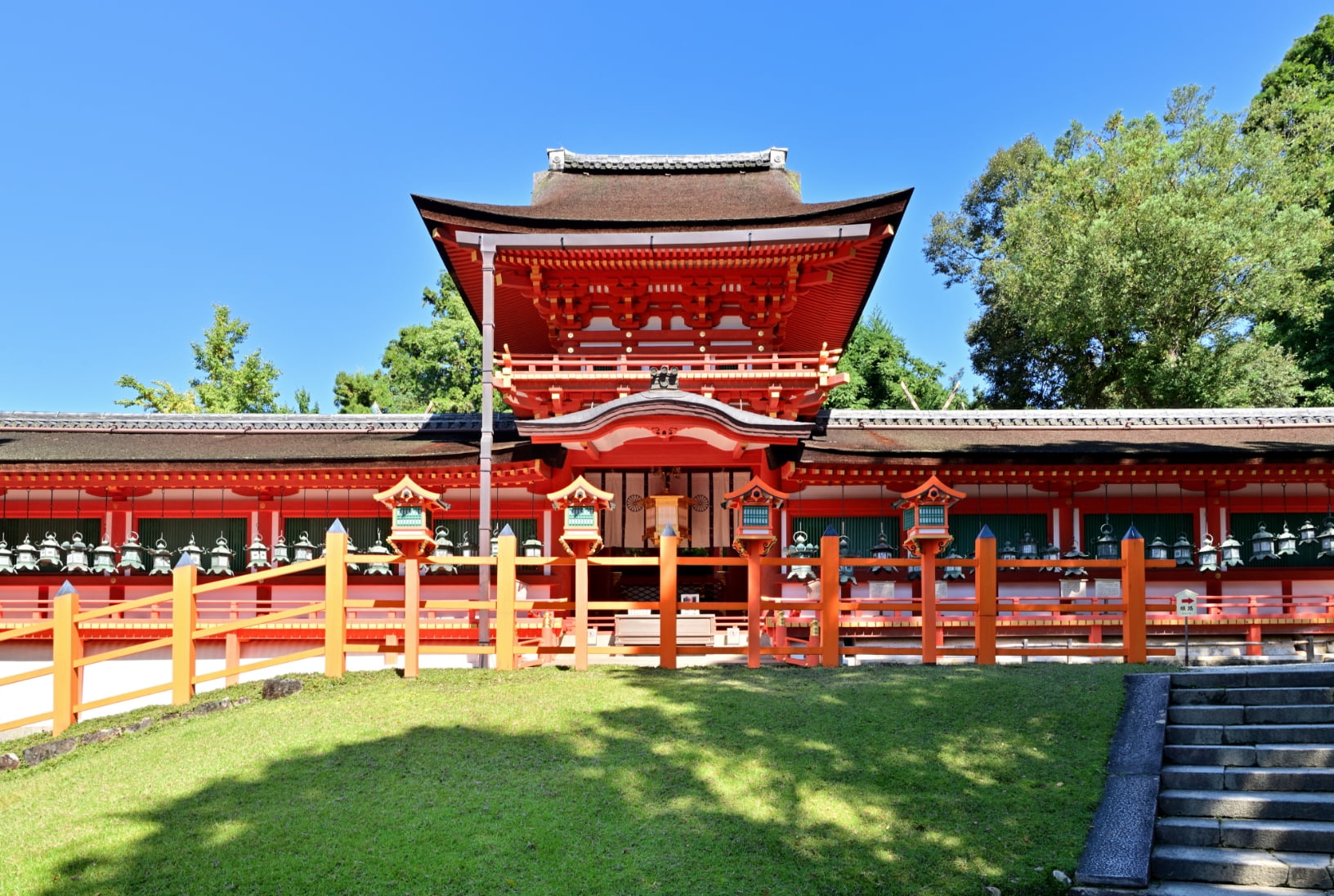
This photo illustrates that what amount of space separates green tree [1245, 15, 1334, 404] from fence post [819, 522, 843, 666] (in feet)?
74.1

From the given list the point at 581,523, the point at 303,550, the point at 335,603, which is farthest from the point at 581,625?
the point at 303,550

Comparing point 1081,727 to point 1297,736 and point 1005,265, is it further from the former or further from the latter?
point 1005,265

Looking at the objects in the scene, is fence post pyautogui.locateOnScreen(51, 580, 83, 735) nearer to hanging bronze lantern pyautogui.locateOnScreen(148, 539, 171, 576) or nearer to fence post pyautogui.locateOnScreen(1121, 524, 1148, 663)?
hanging bronze lantern pyautogui.locateOnScreen(148, 539, 171, 576)

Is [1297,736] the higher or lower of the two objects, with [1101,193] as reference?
lower

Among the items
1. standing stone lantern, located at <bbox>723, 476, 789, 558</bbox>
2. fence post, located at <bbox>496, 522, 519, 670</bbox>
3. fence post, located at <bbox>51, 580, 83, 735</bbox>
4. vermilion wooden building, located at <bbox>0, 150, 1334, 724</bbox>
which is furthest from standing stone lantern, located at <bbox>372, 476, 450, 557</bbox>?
vermilion wooden building, located at <bbox>0, 150, 1334, 724</bbox>

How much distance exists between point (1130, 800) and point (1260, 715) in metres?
2.38

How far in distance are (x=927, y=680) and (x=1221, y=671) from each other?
8.76 ft

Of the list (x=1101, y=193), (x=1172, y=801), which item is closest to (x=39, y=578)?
(x=1172, y=801)

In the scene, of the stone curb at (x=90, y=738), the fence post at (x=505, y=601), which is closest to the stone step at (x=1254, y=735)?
the fence post at (x=505, y=601)

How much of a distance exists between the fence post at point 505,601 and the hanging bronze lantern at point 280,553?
7764mm

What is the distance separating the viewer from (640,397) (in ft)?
50.5

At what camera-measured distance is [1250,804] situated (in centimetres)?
676

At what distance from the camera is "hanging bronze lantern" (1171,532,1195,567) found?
1659cm

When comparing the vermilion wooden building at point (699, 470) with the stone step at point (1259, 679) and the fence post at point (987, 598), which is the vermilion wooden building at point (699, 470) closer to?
the fence post at point (987, 598)
